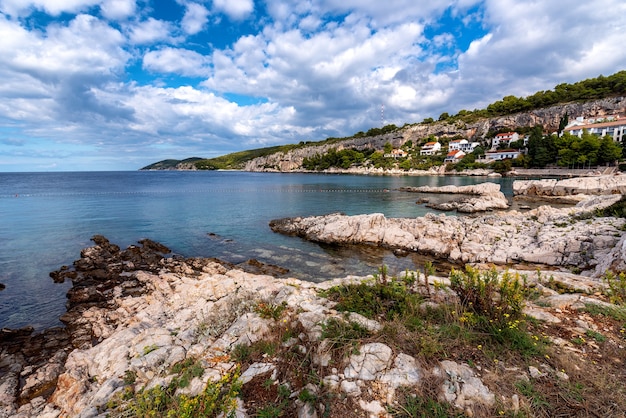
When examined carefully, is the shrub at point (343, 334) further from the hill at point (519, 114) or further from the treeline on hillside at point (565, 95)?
the treeline on hillside at point (565, 95)

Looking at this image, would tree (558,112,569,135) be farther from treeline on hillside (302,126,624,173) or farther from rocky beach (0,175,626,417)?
rocky beach (0,175,626,417)

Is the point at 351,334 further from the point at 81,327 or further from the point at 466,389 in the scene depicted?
the point at 81,327

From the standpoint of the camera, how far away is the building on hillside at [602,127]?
3228 inches

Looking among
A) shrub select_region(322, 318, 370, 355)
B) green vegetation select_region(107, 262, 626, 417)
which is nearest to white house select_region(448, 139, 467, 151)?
green vegetation select_region(107, 262, 626, 417)

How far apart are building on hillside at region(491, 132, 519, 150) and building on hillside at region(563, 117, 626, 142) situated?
14.9m

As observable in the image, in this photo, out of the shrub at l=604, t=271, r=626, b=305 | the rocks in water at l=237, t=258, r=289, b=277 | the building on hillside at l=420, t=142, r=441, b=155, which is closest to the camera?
the shrub at l=604, t=271, r=626, b=305

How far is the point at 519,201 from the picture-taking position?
133 feet

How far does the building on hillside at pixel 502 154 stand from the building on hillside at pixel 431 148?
84.3ft

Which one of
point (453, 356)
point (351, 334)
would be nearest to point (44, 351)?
point (351, 334)

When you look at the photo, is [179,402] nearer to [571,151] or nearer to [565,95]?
[571,151]

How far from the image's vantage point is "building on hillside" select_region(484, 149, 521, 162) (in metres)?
98.4

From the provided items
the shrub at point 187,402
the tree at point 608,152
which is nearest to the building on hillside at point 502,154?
the tree at point 608,152

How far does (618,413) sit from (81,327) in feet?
46.0

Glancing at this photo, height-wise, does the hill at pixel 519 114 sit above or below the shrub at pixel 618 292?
above
